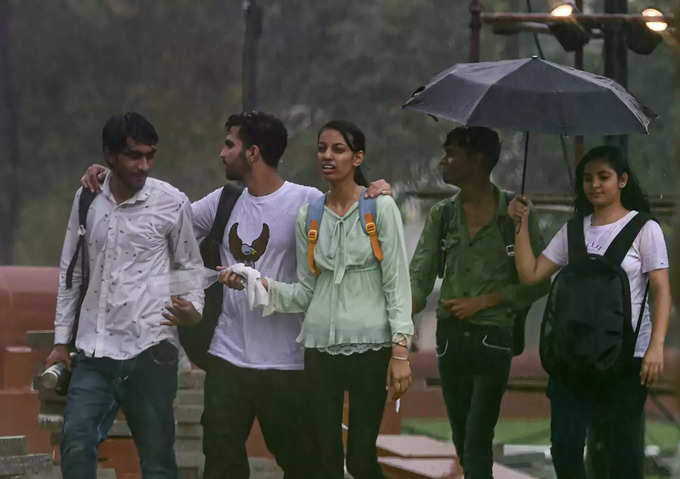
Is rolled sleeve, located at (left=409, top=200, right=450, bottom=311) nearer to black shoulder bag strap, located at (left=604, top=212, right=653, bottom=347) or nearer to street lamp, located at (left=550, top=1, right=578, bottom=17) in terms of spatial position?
black shoulder bag strap, located at (left=604, top=212, right=653, bottom=347)

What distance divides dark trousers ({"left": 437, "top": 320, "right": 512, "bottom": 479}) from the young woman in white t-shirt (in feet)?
1.29

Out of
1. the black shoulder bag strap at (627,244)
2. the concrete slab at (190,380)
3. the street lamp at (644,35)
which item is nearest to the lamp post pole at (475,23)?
the street lamp at (644,35)

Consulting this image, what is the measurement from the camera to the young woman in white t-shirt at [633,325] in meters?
6.35

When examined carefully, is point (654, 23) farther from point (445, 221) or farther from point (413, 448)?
point (413, 448)

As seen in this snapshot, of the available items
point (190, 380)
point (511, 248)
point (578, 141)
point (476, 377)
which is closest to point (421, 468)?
point (476, 377)

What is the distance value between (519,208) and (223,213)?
1.25 m

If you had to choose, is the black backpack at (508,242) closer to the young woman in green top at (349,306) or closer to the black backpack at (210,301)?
the young woman in green top at (349,306)

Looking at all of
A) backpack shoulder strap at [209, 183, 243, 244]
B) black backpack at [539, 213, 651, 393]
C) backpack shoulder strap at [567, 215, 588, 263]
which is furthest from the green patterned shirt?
backpack shoulder strap at [209, 183, 243, 244]

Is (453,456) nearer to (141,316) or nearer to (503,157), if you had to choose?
(141,316)

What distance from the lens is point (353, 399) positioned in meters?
6.36

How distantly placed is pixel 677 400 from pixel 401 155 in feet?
107

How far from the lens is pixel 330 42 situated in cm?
4003

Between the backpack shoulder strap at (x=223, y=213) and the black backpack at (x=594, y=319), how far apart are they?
1372mm

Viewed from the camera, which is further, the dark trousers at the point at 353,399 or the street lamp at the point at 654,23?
the street lamp at the point at 654,23
